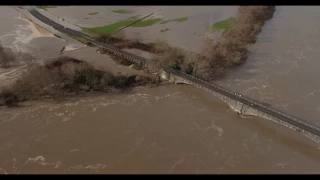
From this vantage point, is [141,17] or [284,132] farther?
[141,17]

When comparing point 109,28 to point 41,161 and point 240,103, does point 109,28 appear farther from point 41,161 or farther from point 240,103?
point 41,161

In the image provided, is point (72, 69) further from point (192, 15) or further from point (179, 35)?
point (192, 15)

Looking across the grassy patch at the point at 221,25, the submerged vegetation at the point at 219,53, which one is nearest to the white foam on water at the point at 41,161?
the submerged vegetation at the point at 219,53

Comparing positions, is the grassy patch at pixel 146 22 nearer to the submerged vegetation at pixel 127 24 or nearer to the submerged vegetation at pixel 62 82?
the submerged vegetation at pixel 127 24

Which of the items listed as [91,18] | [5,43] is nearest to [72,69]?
[5,43]

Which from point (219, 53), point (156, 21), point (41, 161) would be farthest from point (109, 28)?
point (41, 161)
